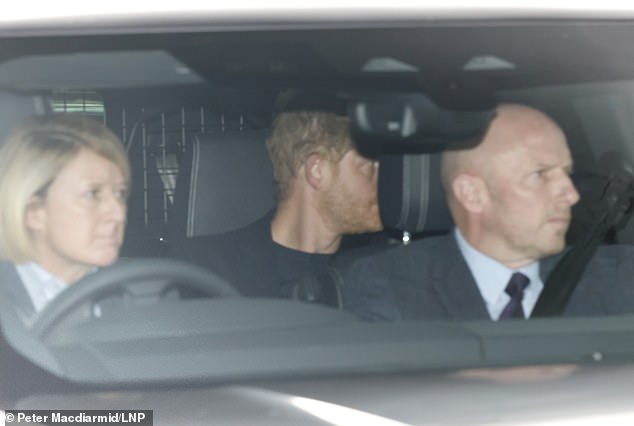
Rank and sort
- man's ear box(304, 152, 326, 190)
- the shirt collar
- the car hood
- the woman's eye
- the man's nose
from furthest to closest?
man's ear box(304, 152, 326, 190) → the man's nose → the shirt collar → the woman's eye → the car hood

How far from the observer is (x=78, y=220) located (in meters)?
2.64

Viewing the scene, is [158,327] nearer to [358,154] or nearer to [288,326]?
[288,326]

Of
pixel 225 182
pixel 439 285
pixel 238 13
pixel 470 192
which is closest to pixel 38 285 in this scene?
pixel 238 13

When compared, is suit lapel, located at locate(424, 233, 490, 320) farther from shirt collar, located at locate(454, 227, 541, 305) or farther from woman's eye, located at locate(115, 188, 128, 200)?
woman's eye, located at locate(115, 188, 128, 200)

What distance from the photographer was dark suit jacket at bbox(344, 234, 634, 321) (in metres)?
2.73

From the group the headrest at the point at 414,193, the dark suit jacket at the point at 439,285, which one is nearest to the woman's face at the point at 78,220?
the dark suit jacket at the point at 439,285

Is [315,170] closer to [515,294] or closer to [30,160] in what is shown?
[515,294]

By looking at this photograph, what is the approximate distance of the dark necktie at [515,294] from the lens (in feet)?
9.04

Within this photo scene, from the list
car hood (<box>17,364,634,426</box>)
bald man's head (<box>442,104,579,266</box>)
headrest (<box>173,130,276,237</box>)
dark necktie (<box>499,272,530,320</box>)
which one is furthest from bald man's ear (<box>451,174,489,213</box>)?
headrest (<box>173,130,276,237</box>)

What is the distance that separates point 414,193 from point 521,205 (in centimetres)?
21

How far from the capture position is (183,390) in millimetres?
2439

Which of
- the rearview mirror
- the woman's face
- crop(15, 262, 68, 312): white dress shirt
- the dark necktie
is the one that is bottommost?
the dark necktie

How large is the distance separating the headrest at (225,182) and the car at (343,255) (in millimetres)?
405

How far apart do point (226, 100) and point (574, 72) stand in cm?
67
